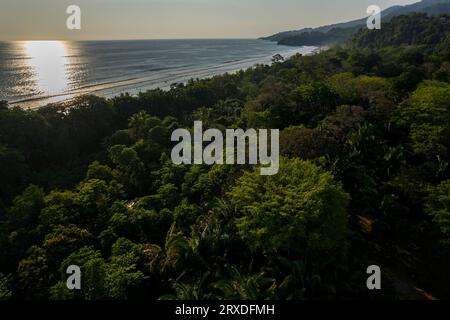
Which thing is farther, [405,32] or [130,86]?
[405,32]

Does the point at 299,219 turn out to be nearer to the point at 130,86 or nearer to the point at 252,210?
the point at 252,210

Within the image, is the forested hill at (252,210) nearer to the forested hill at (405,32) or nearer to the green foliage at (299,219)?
the green foliage at (299,219)

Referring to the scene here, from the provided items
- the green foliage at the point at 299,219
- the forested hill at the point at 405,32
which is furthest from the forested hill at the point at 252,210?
the forested hill at the point at 405,32

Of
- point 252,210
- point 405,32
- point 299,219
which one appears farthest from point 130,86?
point 405,32

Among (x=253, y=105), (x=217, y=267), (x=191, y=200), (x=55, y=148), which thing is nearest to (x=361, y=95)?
(x=253, y=105)

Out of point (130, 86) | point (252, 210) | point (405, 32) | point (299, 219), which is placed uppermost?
point (405, 32)

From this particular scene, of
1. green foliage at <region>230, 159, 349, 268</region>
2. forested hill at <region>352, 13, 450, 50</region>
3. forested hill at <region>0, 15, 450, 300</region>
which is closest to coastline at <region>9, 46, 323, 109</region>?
forested hill at <region>0, 15, 450, 300</region>

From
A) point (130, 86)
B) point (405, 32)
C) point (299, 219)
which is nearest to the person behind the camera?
point (299, 219)

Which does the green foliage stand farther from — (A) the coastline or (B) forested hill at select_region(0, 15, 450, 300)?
(A) the coastline
